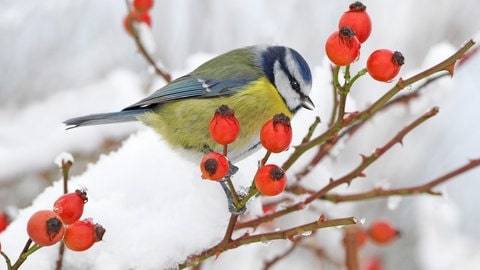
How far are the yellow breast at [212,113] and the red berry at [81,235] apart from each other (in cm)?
77

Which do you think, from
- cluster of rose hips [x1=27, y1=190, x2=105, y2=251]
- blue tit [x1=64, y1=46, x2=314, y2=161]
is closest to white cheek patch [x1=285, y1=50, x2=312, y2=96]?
blue tit [x1=64, y1=46, x2=314, y2=161]

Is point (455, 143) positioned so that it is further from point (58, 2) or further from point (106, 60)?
point (58, 2)

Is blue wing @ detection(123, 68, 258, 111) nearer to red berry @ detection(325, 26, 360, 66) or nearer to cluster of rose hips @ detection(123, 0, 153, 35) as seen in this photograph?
cluster of rose hips @ detection(123, 0, 153, 35)

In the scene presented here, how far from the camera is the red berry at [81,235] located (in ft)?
4.05

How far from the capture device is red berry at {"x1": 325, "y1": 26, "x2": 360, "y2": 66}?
1.33 metres

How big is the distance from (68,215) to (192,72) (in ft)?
3.58

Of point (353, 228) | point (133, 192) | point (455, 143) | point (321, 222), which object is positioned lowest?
point (455, 143)

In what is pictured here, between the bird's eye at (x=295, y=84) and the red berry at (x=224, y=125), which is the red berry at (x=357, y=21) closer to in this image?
the red berry at (x=224, y=125)

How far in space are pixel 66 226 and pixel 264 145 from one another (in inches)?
15.7

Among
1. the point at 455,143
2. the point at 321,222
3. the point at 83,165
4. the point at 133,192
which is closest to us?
the point at 321,222

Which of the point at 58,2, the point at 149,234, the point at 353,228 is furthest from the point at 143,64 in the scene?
the point at 149,234

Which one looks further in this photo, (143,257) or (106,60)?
(106,60)

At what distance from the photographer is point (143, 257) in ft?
4.84

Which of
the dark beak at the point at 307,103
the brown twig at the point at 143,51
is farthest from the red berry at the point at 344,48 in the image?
the brown twig at the point at 143,51
